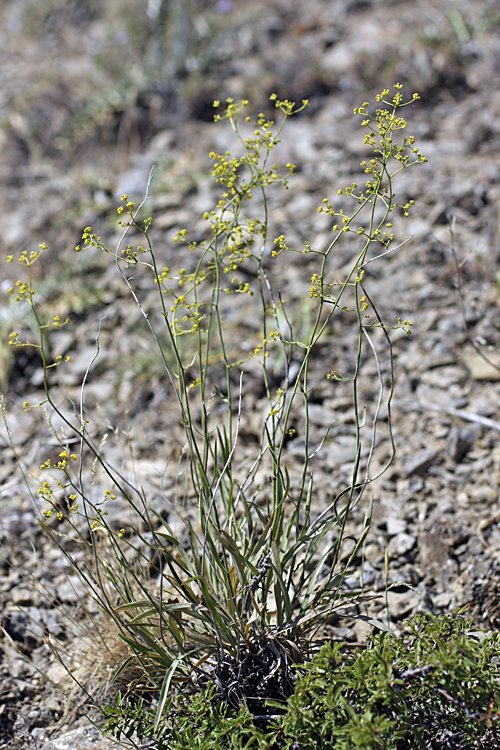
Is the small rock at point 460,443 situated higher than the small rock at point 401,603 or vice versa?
the small rock at point 401,603

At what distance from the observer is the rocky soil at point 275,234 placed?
7.47 feet

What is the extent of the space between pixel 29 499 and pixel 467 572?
1866mm

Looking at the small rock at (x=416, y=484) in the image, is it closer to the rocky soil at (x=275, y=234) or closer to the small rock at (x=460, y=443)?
the rocky soil at (x=275, y=234)

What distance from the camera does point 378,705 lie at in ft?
4.85

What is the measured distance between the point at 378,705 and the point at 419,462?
4.44 feet

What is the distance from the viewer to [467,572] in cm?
223

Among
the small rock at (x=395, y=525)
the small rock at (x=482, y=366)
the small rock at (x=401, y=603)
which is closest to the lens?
the small rock at (x=401, y=603)

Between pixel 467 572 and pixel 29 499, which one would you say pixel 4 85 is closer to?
pixel 29 499

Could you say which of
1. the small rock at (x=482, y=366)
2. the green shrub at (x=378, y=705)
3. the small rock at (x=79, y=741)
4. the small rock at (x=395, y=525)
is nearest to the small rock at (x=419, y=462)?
the small rock at (x=395, y=525)

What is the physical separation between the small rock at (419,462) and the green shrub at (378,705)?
44.9 inches

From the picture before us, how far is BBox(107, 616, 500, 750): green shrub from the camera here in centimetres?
136

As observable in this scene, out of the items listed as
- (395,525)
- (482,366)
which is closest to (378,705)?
(395,525)

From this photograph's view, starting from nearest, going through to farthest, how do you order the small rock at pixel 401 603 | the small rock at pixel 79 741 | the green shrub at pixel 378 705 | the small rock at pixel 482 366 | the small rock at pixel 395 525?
1. the green shrub at pixel 378 705
2. the small rock at pixel 79 741
3. the small rock at pixel 401 603
4. the small rock at pixel 395 525
5. the small rock at pixel 482 366

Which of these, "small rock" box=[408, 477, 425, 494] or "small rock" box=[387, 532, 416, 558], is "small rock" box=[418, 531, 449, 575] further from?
"small rock" box=[408, 477, 425, 494]
